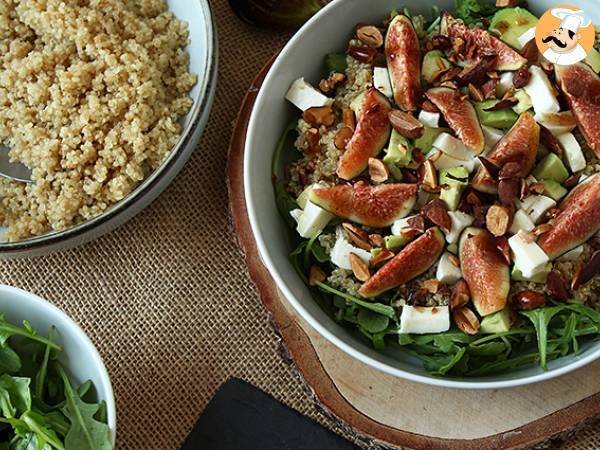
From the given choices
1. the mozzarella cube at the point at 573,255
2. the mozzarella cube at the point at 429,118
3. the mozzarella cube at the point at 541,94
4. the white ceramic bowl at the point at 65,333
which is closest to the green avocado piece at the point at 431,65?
the mozzarella cube at the point at 429,118

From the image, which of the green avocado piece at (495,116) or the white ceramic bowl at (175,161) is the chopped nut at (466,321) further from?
the white ceramic bowl at (175,161)

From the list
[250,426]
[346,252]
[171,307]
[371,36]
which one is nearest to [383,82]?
[371,36]

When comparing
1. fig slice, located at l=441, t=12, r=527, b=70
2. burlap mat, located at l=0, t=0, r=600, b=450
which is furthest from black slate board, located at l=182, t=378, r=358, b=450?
fig slice, located at l=441, t=12, r=527, b=70

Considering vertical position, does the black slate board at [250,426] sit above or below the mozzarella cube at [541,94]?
below

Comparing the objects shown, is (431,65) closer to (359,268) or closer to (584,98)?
(584,98)

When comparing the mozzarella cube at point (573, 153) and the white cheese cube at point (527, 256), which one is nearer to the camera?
the white cheese cube at point (527, 256)

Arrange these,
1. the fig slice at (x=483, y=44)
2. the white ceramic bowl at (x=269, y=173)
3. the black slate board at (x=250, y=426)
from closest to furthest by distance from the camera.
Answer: the white ceramic bowl at (x=269, y=173)
the fig slice at (x=483, y=44)
the black slate board at (x=250, y=426)

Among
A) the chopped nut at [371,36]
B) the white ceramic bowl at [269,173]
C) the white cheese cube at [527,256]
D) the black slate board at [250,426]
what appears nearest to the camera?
the white cheese cube at [527,256]
